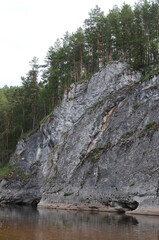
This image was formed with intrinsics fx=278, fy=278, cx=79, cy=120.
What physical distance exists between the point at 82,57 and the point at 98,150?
23544 millimetres

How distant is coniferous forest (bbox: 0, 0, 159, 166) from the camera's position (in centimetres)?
4559

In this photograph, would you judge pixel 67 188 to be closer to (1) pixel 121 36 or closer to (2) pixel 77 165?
(2) pixel 77 165

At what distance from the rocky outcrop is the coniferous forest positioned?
549 centimetres

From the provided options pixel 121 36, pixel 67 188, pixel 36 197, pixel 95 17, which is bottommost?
pixel 36 197

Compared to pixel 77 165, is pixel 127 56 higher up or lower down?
higher up

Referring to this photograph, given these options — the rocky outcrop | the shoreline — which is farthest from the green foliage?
the shoreline

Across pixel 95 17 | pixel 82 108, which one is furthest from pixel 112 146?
pixel 95 17

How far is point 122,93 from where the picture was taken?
3859 centimetres

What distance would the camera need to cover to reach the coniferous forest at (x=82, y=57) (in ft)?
150

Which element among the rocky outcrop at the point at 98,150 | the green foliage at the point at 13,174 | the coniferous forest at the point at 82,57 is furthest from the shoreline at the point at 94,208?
the coniferous forest at the point at 82,57

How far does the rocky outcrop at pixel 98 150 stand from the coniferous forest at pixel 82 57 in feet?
18.0

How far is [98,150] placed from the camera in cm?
3581

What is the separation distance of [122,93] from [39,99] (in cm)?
2628

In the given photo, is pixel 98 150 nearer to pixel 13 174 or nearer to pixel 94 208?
pixel 94 208
